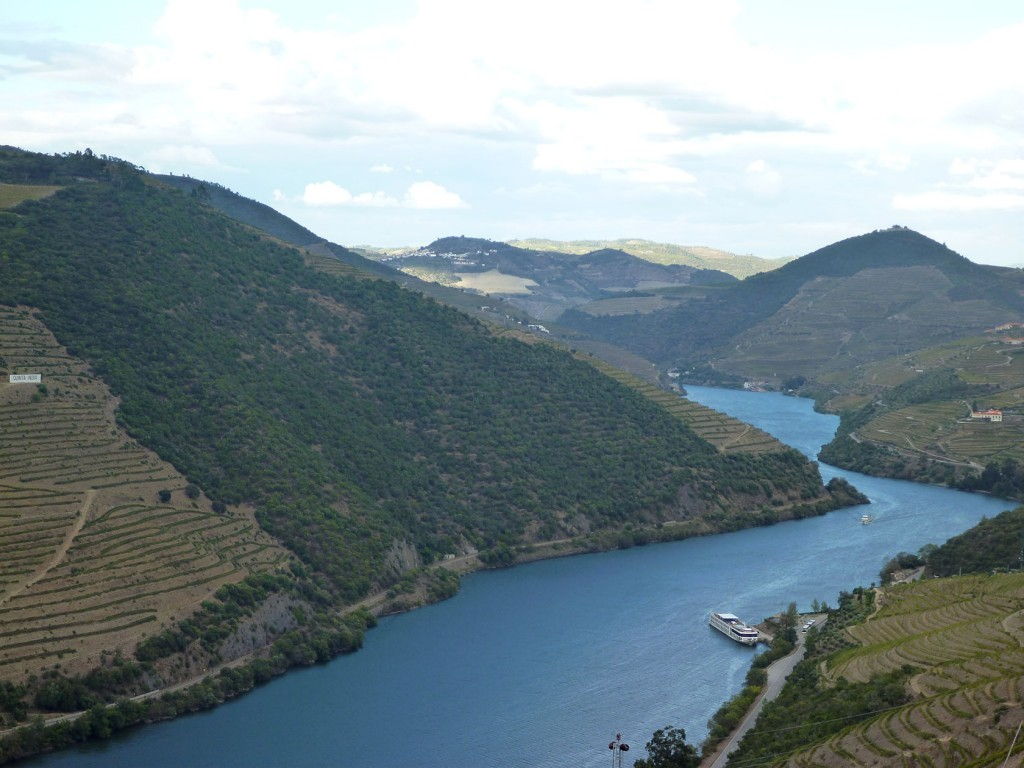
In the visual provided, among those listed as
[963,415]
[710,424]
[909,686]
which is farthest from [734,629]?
[963,415]

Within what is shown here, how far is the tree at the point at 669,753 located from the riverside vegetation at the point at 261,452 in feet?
62.4

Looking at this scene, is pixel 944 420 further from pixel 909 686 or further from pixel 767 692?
pixel 909 686

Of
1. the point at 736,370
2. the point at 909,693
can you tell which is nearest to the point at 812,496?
the point at 909,693

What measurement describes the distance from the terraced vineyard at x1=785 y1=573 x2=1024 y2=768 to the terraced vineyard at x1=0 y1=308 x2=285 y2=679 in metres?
28.4

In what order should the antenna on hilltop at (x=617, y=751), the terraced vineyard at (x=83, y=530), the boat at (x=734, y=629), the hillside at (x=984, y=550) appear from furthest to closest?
the hillside at (x=984, y=550) < the boat at (x=734, y=629) < the terraced vineyard at (x=83, y=530) < the antenna on hilltop at (x=617, y=751)

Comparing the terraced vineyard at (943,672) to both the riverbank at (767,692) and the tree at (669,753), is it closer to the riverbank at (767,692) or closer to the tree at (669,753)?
the riverbank at (767,692)

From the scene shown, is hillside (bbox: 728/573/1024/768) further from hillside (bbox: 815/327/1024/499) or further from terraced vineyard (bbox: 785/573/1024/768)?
hillside (bbox: 815/327/1024/499)

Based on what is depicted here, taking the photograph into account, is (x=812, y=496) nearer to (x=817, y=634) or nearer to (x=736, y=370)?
(x=817, y=634)

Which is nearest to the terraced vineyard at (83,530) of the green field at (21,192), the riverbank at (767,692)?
the green field at (21,192)

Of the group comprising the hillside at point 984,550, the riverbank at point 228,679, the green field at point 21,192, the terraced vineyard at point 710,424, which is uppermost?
the green field at point 21,192

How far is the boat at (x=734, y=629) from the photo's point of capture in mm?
67875

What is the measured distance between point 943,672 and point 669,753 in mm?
9875

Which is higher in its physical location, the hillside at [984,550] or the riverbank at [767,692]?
the hillside at [984,550]

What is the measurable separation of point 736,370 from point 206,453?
4731 inches
